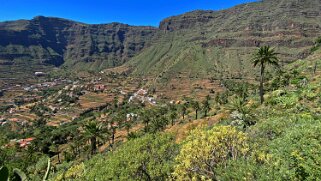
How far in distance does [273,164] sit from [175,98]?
165024 mm

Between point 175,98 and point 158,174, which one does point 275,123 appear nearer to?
point 158,174

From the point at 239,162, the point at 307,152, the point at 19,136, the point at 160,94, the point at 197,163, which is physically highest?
the point at 307,152

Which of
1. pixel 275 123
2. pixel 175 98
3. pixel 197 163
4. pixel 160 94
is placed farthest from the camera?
pixel 160 94

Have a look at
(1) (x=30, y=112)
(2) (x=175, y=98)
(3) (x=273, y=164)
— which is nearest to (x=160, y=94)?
(2) (x=175, y=98)

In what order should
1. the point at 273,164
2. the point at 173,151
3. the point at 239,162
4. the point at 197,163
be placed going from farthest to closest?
1. the point at 173,151
2. the point at 197,163
3. the point at 239,162
4. the point at 273,164

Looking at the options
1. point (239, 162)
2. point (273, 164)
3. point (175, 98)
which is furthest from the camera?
point (175, 98)

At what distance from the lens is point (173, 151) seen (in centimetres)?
2750

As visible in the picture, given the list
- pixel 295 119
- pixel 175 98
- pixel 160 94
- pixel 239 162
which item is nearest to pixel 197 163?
pixel 239 162

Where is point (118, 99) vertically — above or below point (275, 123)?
below

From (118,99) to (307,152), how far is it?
186 metres

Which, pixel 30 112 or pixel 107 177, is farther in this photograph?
pixel 30 112

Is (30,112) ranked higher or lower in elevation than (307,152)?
lower

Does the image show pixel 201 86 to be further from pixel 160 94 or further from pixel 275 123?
pixel 275 123

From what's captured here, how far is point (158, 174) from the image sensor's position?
78.0 feet
